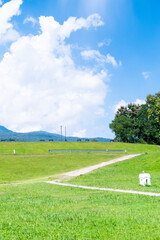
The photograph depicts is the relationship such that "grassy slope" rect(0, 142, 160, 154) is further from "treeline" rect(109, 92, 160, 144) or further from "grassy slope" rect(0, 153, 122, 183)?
"treeline" rect(109, 92, 160, 144)

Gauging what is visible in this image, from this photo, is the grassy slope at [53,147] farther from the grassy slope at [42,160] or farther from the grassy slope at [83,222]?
the grassy slope at [83,222]

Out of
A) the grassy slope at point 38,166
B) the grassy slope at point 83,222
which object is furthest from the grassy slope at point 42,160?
the grassy slope at point 83,222

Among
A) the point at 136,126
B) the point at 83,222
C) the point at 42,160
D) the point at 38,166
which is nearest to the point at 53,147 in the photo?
the point at 42,160

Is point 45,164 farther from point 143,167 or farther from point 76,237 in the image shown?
point 76,237

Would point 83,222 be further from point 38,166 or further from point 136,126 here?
point 136,126

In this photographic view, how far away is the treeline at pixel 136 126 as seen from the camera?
311 ft

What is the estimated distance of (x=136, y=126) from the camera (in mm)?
98562

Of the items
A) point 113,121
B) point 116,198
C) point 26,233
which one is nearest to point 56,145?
point 113,121

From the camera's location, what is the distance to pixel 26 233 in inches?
285

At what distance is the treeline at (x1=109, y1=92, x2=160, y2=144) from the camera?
94875mm

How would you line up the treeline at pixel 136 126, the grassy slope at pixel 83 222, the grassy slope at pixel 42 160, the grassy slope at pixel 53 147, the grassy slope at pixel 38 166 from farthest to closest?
the treeline at pixel 136 126 < the grassy slope at pixel 53 147 < the grassy slope at pixel 42 160 < the grassy slope at pixel 38 166 < the grassy slope at pixel 83 222

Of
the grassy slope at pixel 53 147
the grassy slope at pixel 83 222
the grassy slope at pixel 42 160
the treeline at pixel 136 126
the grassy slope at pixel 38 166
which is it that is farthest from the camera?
the treeline at pixel 136 126

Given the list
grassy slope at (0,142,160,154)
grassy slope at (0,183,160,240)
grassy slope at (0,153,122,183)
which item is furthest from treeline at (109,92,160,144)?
grassy slope at (0,183,160,240)

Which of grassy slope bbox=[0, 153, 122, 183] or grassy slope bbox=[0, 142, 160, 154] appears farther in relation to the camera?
grassy slope bbox=[0, 142, 160, 154]
